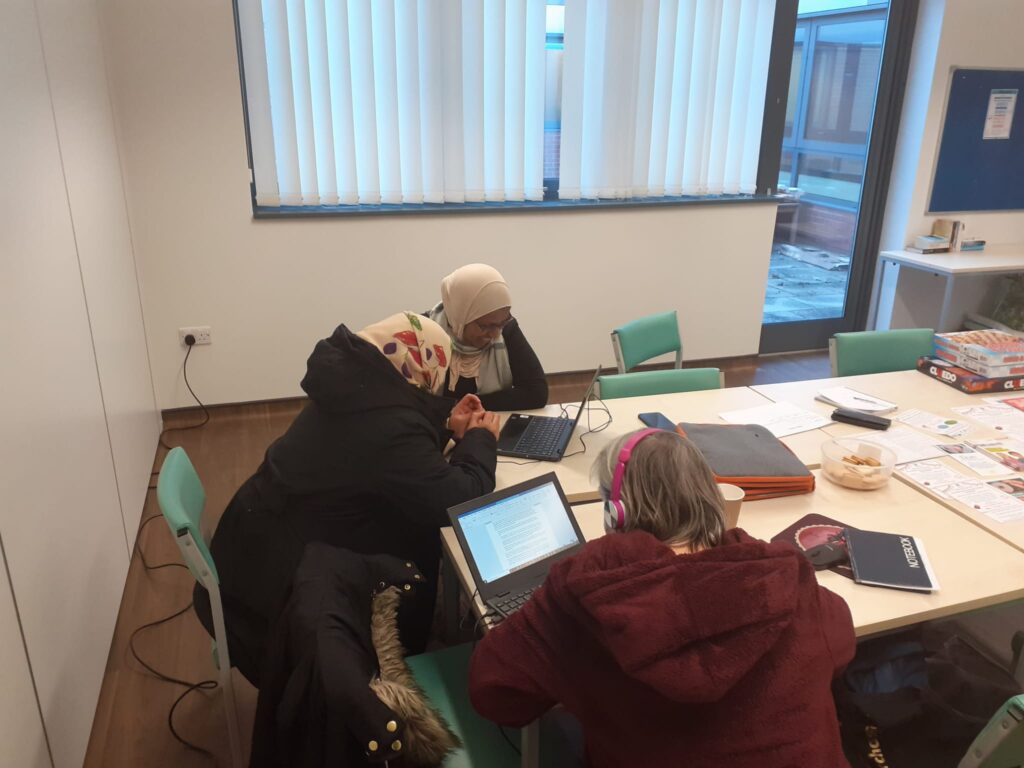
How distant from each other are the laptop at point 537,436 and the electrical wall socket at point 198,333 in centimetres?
213

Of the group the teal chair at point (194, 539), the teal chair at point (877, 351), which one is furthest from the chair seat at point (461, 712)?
the teal chair at point (877, 351)

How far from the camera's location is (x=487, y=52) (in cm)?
384

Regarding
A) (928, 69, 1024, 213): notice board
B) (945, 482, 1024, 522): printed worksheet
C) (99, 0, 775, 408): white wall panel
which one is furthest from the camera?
(928, 69, 1024, 213): notice board

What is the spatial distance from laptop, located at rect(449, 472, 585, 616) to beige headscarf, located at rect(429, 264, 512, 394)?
33.5 inches

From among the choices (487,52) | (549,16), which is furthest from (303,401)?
(549,16)

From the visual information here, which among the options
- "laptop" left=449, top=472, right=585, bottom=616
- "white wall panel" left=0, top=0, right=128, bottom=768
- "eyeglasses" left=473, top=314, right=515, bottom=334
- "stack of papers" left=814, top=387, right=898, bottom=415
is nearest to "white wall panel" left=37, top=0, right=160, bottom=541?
"white wall panel" left=0, top=0, right=128, bottom=768

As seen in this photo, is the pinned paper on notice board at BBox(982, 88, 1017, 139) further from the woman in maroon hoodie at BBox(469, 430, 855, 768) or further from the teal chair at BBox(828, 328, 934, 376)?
the woman in maroon hoodie at BBox(469, 430, 855, 768)

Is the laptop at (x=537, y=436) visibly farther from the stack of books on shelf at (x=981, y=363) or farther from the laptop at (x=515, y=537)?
the stack of books on shelf at (x=981, y=363)

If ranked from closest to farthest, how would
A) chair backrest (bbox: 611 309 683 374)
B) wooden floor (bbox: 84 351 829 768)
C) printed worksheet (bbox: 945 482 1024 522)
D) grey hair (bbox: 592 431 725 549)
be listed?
grey hair (bbox: 592 431 725 549)
printed worksheet (bbox: 945 482 1024 522)
wooden floor (bbox: 84 351 829 768)
chair backrest (bbox: 611 309 683 374)

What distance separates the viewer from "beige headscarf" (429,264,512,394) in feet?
7.78

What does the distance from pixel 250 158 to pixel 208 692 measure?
2526mm

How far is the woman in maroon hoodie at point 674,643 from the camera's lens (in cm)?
101

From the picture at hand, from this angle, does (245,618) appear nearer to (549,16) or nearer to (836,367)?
(836,367)

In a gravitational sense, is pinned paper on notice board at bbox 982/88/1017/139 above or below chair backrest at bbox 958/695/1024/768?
above
